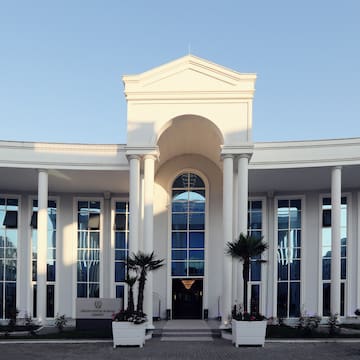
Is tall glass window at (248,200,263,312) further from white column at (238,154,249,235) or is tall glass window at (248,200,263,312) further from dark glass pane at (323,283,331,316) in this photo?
white column at (238,154,249,235)

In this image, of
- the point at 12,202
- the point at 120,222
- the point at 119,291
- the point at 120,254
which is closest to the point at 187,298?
the point at 119,291

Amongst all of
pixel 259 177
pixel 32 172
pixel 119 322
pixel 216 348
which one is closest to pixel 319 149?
pixel 259 177

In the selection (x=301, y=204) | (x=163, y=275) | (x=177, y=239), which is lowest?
(x=163, y=275)

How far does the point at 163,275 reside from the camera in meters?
23.5

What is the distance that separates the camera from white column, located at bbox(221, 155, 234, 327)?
17.5m

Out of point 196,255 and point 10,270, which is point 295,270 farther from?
point 10,270

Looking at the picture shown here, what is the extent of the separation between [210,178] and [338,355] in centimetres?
1216

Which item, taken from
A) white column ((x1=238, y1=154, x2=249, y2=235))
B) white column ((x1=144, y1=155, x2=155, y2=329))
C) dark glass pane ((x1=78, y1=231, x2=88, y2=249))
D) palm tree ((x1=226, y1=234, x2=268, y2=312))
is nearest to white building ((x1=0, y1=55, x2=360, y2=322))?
dark glass pane ((x1=78, y1=231, x2=88, y2=249))

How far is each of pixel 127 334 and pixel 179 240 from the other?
29.8ft

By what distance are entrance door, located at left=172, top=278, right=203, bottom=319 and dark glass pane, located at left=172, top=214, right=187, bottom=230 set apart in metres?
2.67

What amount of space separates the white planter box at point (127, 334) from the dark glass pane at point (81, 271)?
33.7 ft

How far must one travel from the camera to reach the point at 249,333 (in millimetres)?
15141

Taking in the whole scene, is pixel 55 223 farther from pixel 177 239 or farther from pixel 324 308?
pixel 324 308

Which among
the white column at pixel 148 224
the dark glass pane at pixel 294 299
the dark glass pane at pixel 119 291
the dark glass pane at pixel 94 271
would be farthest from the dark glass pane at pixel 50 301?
the dark glass pane at pixel 294 299
